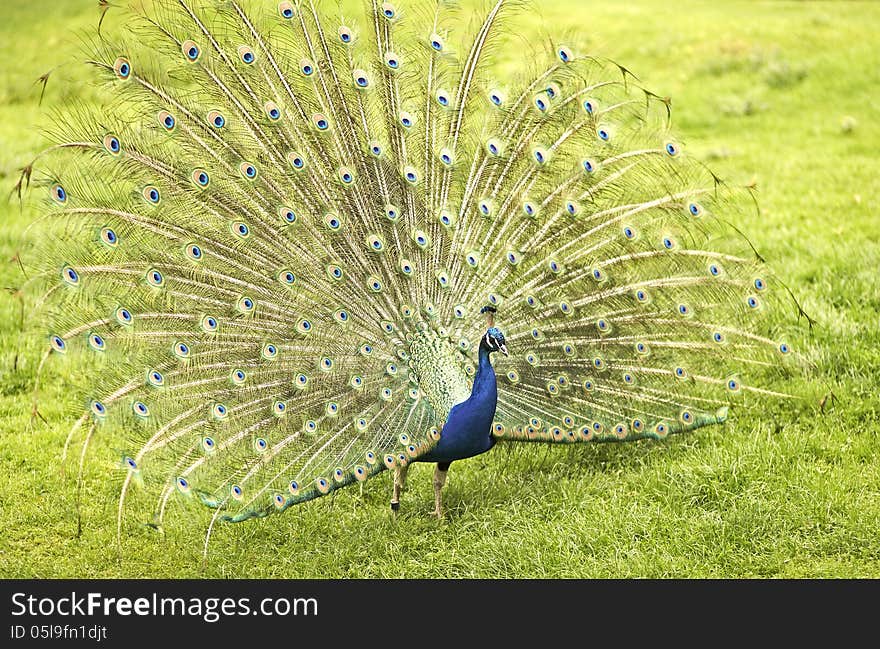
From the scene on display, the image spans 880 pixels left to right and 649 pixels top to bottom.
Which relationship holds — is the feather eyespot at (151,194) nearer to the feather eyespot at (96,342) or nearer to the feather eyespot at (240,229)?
the feather eyespot at (240,229)

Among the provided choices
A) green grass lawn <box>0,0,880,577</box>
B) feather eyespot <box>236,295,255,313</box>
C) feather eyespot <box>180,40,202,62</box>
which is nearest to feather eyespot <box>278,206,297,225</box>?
feather eyespot <box>236,295,255,313</box>

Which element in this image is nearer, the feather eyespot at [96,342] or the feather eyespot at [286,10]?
the feather eyespot at [96,342]

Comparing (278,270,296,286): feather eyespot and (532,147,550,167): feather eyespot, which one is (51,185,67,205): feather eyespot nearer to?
(278,270,296,286): feather eyespot

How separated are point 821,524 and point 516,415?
5.59ft

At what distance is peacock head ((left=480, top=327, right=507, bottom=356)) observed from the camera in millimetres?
5207

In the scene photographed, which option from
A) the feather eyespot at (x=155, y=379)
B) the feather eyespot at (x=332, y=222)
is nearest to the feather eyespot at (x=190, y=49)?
the feather eyespot at (x=332, y=222)

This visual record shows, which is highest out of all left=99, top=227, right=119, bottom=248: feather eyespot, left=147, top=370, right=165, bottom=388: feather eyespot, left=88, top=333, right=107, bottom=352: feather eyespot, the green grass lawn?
left=99, top=227, right=119, bottom=248: feather eyespot

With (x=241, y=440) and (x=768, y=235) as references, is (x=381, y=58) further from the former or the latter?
(x=768, y=235)

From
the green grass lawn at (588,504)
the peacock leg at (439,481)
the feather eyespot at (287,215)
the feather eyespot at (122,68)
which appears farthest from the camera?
the peacock leg at (439,481)

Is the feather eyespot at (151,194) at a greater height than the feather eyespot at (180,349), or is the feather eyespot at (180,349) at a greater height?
the feather eyespot at (151,194)

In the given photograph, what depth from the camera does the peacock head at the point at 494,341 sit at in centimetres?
521

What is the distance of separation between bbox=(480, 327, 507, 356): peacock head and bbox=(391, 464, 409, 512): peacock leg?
0.92 m

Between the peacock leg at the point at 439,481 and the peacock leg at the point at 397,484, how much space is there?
17cm

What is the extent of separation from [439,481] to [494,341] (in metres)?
1.00
